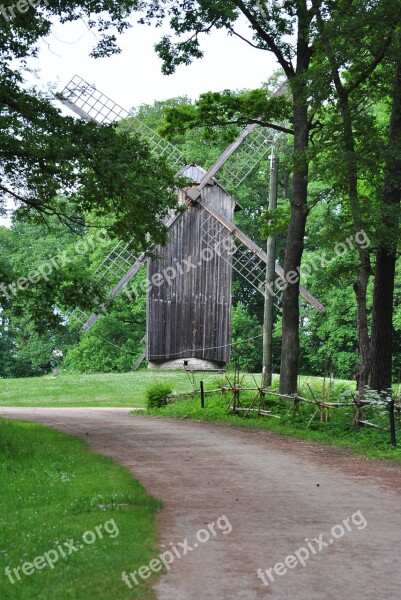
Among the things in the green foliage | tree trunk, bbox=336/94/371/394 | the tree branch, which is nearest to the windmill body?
the green foliage

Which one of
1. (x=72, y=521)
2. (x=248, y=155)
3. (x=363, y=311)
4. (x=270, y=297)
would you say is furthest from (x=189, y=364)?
(x=72, y=521)

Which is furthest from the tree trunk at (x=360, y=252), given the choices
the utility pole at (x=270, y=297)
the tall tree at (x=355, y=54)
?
the utility pole at (x=270, y=297)

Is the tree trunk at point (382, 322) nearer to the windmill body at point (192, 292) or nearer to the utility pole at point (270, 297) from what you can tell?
the utility pole at point (270, 297)

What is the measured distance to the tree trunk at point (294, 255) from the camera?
75.3ft

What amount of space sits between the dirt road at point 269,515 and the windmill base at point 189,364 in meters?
19.2

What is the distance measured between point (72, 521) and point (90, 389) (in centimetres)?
3003

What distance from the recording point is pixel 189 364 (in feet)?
124

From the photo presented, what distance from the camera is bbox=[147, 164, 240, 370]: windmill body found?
37.2 m

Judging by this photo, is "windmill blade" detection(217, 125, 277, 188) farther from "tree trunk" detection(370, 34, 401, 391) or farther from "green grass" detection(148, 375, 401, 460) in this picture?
"tree trunk" detection(370, 34, 401, 391)

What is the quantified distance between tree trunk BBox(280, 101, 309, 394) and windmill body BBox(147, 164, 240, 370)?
14.0m

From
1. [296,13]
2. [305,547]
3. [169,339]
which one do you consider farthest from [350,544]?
[169,339]

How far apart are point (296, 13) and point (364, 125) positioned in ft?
11.9

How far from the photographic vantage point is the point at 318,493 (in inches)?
464

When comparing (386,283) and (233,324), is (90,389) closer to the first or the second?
(233,324)
